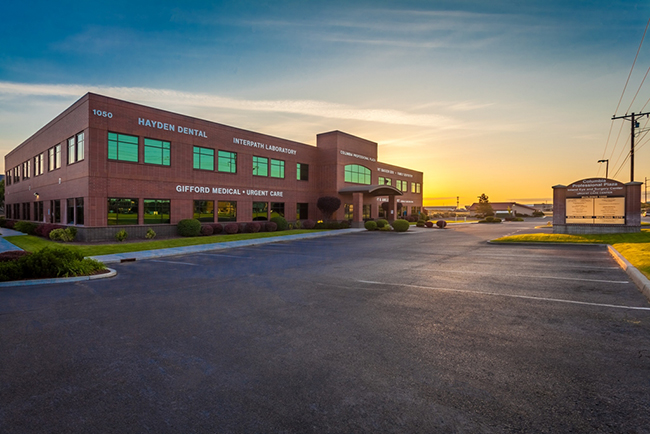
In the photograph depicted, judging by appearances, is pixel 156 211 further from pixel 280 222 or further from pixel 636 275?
pixel 636 275

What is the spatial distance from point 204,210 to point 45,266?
18.8 meters

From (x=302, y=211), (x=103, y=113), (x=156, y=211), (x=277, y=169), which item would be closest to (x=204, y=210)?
(x=156, y=211)

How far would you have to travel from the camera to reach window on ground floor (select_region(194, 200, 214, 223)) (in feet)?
93.9

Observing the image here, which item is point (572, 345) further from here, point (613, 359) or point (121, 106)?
point (121, 106)

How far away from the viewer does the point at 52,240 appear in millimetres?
23000

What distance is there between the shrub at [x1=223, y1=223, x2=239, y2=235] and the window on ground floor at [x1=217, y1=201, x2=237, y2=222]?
1577mm

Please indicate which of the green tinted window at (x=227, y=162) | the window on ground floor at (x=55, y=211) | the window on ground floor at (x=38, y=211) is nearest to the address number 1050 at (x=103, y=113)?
the green tinted window at (x=227, y=162)

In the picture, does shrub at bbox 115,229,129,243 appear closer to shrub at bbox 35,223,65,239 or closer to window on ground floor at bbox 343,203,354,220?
shrub at bbox 35,223,65,239

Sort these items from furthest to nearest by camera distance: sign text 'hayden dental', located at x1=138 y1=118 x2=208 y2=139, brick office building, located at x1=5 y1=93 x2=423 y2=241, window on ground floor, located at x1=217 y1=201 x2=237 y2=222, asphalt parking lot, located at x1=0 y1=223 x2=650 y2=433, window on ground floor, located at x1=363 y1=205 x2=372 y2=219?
window on ground floor, located at x1=363 y1=205 x2=372 y2=219 < window on ground floor, located at x1=217 y1=201 x2=237 y2=222 < sign text 'hayden dental', located at x1=138 y1=118 x2=208 y2=139 < brick office building, located at x1=5 y1=93 x2=423 y2=241 < asphalt parking lot, located at x1=0 y1=223 x2=650 y2=433

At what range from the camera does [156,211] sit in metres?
25.8

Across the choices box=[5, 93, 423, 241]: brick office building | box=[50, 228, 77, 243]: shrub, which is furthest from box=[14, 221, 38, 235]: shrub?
box=[50, 228, 77, 243]: shrub

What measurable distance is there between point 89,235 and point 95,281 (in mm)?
14861

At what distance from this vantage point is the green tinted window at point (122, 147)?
23597 mm

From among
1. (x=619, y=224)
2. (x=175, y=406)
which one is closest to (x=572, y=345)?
(x=175, y=406)
